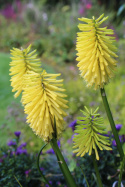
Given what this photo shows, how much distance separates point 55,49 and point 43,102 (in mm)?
6761

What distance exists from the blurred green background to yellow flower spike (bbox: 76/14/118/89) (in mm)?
1672

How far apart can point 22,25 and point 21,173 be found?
9.16 meters

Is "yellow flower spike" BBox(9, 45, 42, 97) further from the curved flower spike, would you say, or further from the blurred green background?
the blurred green background

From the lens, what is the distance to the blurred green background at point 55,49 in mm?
3799

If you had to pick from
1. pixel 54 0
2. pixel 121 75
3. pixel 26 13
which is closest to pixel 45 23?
pixel 26 13

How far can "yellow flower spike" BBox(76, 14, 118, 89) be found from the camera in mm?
1050

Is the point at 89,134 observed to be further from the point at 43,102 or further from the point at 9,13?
the point at 9,13

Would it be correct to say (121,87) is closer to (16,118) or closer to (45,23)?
(16,118)

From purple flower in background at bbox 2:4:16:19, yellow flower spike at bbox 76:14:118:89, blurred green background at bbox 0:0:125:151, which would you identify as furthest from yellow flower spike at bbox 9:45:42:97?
purple flower in background at bbox 2:4:16:19

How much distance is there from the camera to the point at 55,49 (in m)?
7.57

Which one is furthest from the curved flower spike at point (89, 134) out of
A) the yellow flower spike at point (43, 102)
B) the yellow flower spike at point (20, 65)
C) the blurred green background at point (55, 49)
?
the blurred green background at point (55, 49)

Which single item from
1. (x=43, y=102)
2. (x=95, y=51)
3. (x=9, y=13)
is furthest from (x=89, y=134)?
(x=9, y=13)

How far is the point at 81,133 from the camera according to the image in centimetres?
104

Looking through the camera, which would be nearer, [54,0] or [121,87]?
[121,87]
